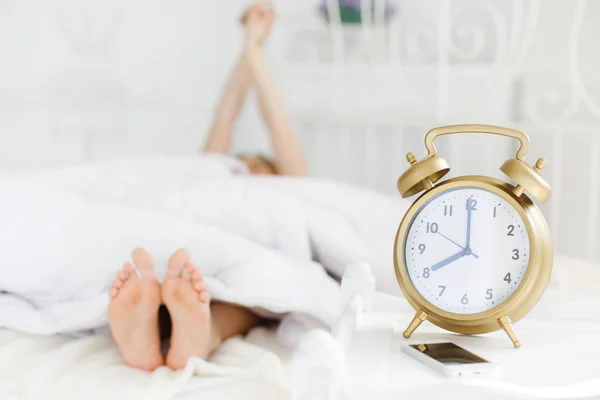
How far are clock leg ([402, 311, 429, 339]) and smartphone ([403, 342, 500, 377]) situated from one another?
0.12 feet

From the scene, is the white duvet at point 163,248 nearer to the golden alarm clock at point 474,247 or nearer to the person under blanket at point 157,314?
the person under blanket at point 157,314

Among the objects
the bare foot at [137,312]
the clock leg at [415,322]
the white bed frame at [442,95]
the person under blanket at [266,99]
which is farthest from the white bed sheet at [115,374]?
the white bed frame at [442,95]

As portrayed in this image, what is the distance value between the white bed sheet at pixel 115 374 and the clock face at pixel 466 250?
0.21 meters

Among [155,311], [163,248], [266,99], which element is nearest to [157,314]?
[155,311]

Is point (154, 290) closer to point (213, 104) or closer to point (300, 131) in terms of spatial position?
point (300, 131)

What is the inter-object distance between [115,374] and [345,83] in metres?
1.38

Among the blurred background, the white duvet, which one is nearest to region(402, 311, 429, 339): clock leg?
the white duvet

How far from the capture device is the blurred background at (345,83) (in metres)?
1.71

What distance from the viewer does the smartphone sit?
20.6 inches

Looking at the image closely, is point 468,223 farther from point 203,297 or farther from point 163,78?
point 163,78

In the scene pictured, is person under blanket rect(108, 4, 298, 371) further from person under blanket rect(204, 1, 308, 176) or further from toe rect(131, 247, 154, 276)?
person under blanket rect(204, 1, 308, 176)

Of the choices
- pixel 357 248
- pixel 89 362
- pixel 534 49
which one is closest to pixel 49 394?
pixel 89 362

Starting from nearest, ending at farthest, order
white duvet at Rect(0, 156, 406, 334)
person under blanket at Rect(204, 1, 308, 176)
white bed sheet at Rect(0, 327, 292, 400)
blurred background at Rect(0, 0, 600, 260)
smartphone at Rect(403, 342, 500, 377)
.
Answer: smartphone at Rect(403, 342, 500, 377)
white bed sheet at Rect(0, 327, 292, 400)
white duvet at Rect(0, 156, 406, 334)
blurred background at Rect(0, 0, 600, 260)
person under blanket at Rect(204, 1, 308, 176)

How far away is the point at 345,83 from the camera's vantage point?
2010 millimetres
